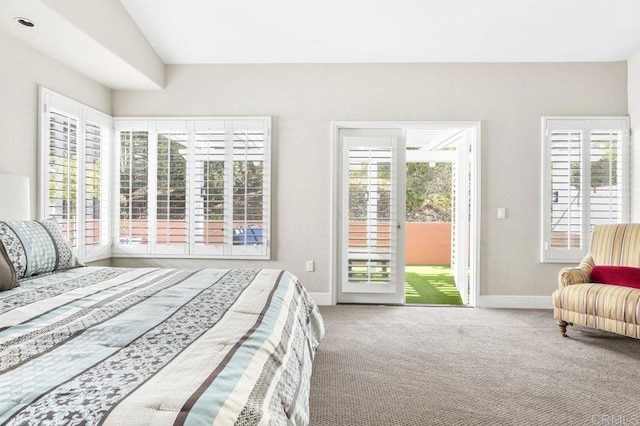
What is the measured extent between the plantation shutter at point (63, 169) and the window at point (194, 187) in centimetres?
62

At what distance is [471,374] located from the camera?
2445 millimetres

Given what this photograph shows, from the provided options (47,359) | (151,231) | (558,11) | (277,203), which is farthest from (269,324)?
(558,11)

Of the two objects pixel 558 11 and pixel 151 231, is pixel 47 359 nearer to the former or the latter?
pixel 151 231

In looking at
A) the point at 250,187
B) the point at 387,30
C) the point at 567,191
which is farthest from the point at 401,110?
the point at 567,191

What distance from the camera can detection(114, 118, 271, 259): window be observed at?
13.7 feet

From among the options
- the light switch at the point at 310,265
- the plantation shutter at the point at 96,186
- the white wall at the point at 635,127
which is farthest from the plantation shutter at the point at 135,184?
the white wall at the point at 635,127

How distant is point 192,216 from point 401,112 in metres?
2.51

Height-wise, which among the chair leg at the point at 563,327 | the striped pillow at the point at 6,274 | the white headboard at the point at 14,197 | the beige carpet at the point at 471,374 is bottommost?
the beige carpet at the point at 471,374

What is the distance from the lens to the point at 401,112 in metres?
4.17

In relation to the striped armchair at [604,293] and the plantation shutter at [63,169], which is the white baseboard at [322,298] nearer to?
the striped armchair at [604,293]

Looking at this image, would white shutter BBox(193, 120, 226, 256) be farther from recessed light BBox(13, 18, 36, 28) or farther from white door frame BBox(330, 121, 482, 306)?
recessed light BBox(13, 18, 36, 28)

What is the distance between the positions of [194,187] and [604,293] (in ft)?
12.5

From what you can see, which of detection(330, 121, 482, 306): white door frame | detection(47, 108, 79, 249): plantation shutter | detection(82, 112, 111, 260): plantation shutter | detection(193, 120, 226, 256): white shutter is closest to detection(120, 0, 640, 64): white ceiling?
detection(330, 121, 482, 306): white door frame

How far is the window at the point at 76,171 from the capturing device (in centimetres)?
329
